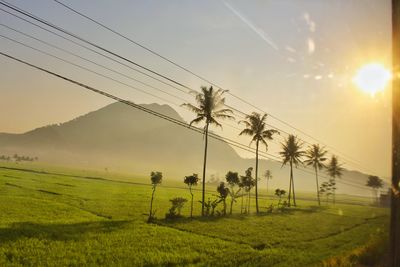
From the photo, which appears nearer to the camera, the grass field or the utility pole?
the utility pole

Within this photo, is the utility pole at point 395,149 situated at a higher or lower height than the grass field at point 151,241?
higher

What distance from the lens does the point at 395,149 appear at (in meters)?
10.1

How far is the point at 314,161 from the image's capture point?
293 feet

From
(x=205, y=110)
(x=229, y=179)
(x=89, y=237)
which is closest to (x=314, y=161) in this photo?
(x=229, y=179)

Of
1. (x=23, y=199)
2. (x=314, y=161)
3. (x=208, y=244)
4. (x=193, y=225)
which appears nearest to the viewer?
(x=208, y=244)

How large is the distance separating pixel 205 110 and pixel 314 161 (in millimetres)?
52325

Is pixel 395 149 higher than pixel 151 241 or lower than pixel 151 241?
higher

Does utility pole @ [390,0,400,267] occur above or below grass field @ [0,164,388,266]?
above

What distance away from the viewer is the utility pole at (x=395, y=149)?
9867 millimetres

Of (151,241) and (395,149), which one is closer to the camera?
(395,149)

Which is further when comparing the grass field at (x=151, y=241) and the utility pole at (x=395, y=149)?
the grass field at (x=151, y=241)

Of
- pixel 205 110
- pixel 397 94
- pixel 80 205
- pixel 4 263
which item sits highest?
pixel 205 110

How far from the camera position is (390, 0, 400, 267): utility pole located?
32.4ft

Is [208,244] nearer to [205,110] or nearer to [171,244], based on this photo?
[171,244]
